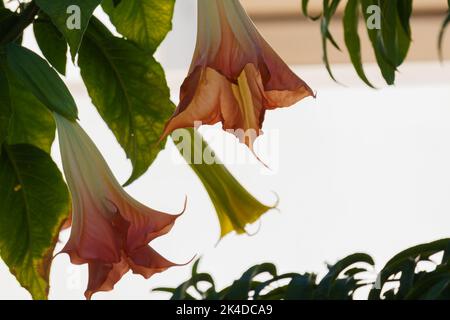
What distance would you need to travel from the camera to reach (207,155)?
43 centimetres

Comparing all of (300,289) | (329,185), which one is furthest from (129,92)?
(329,185)

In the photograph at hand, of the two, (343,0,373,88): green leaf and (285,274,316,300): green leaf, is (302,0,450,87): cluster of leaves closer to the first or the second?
(343,0,373,88): green leaf

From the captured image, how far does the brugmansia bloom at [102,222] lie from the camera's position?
1.26 ft

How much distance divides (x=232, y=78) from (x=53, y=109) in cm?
8

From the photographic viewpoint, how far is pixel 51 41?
0.45 m

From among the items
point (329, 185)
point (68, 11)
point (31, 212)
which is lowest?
point (329, 185)

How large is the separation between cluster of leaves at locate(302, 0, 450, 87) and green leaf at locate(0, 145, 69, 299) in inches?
5.4

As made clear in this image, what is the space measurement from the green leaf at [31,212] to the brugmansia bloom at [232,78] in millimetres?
82

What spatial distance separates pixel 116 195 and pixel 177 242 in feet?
6.27

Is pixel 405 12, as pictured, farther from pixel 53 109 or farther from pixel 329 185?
pixel 329 185

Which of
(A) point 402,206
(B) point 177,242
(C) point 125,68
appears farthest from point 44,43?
(A) point 402,206

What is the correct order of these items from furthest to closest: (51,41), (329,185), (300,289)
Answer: (329,185) → (51,41) → (300,289)

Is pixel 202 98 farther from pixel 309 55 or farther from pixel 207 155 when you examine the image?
pixel 309 55

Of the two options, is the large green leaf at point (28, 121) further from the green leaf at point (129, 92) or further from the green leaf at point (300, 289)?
the green leaf at point (300, 289)
